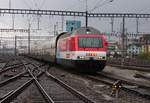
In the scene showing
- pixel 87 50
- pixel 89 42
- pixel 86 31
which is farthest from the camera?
pixel 86 31

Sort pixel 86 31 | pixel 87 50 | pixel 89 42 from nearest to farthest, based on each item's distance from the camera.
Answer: pixel 87 50 → pixel 89 42 → pixel 86 31

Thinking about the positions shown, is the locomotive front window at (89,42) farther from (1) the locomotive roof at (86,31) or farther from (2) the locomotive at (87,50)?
(1) the locomotive roof at (86,31)

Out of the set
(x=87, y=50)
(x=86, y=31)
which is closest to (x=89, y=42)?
(x=87, y=50)

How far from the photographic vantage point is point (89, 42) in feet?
87.7

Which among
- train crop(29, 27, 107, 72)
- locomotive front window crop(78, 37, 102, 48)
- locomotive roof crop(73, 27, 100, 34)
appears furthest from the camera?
locomotive roof crop(73, 27, 100, 34)

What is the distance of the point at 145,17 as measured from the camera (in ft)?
170

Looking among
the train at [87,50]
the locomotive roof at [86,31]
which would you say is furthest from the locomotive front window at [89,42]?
the locomotive roof at [86,31]

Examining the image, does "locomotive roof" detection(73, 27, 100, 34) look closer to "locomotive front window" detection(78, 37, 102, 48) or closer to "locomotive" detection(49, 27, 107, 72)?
"locomotive" detection(49, 27, 107, 72)

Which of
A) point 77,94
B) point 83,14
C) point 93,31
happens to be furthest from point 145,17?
point 77,94

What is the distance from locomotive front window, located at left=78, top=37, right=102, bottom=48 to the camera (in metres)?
26.5

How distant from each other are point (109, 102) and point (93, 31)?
50.1ft

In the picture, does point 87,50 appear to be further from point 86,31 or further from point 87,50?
point 86,31

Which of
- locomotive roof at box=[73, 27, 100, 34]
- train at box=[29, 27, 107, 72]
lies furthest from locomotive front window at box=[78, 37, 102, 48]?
locomotive roof at box=[73, 27, 100, 34]

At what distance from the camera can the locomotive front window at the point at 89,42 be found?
26547 mm
